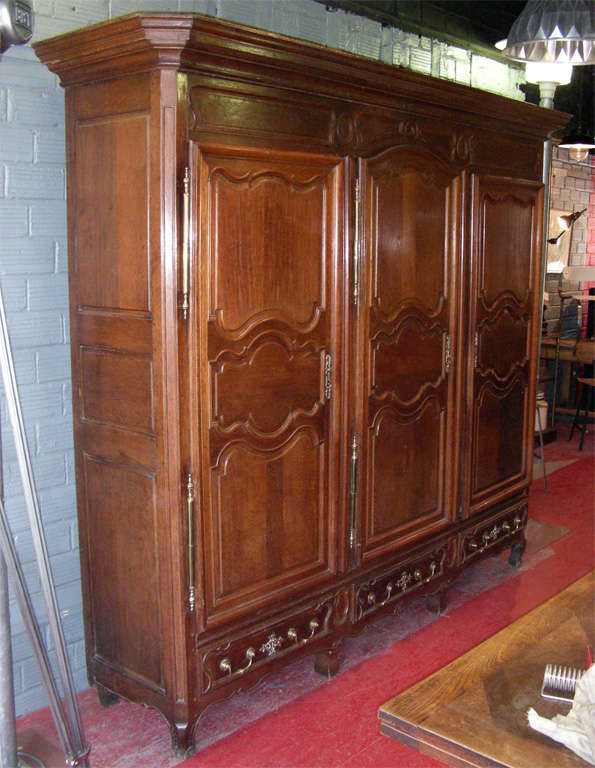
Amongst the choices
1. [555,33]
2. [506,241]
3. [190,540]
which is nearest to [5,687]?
[190,540]

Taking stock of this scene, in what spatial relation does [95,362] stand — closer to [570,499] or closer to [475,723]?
[475,723]

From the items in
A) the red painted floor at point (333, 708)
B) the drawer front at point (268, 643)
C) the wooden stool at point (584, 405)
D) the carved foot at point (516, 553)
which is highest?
the wooden stool at point (584, 405)

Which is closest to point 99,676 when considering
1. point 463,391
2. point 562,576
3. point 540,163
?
point 463,391

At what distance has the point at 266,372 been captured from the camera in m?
2.56

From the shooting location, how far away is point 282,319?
102 inches

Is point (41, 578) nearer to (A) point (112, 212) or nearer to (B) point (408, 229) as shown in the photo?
(A) point (112, 212)

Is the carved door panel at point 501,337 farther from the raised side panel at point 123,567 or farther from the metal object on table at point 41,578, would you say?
the metal object on table at point 41,578

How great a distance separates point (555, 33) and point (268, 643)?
2094mm

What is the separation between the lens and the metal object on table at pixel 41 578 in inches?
83.1

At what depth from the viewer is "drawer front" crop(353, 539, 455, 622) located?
120 inches

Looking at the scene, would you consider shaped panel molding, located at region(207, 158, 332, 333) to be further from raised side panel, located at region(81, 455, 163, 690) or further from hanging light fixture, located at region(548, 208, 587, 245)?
hanging light fixture, located at region(548, 208, 587, 245)

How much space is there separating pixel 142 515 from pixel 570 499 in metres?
3.51

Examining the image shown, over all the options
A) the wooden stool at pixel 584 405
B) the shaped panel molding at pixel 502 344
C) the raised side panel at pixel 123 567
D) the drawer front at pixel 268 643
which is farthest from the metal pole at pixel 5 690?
the wooden stool at pixel 584 405

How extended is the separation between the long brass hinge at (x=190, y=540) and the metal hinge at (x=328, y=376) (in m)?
0.63
